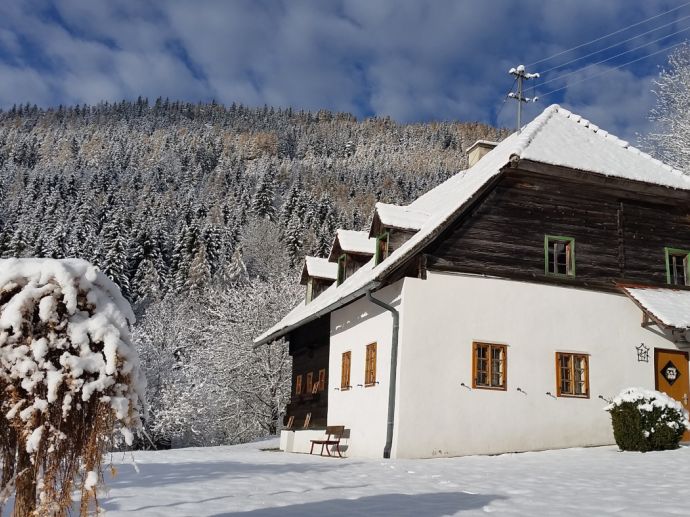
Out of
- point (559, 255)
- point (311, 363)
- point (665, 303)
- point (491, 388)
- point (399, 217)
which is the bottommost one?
point (491, 388)

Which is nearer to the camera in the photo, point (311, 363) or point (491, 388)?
point (491, 388)

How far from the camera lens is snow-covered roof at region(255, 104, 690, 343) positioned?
16.6 metres

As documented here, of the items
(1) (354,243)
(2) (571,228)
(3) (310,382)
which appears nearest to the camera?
(2) (571,228)

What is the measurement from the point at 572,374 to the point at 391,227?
19.1ft

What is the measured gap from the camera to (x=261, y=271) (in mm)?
73062

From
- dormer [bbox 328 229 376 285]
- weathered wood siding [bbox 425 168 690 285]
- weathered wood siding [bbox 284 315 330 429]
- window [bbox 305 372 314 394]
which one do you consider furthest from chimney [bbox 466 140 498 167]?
window [bbox 305 372 314 394]

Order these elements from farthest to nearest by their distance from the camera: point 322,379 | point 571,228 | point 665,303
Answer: point 322,379 < point 571,228 < point 665,303

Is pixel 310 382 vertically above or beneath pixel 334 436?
above

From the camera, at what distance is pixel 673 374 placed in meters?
18.1

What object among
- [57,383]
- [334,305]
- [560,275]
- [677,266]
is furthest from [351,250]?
[57,383]

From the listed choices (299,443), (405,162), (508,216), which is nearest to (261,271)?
(299,443)

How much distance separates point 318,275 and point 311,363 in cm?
335

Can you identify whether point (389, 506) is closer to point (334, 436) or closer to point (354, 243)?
point (334, 436)

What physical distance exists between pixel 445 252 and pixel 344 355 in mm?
5176
